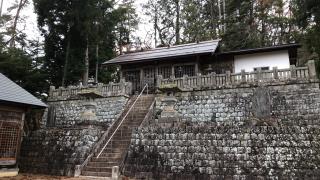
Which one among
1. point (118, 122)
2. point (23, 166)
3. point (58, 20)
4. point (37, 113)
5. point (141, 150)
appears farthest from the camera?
point (58, 20)

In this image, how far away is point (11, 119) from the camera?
13.2m

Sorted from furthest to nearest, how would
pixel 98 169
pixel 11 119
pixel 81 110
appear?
pixel 81 110
pixel 11 119
pixel 98 169

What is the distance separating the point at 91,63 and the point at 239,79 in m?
14.5

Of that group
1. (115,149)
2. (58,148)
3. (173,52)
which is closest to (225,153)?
(115,149)

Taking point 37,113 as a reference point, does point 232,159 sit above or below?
below

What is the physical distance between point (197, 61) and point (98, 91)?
6.65 metres

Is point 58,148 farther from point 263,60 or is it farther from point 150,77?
point 263,60

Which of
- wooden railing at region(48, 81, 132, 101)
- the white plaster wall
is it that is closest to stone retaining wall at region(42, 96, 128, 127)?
wooden railing at region(48, 81, 132, 101)

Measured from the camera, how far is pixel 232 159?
10297mm

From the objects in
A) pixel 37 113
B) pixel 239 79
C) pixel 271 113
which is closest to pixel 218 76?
pixel 239 79

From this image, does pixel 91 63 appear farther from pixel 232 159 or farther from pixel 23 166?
pixel 232 159

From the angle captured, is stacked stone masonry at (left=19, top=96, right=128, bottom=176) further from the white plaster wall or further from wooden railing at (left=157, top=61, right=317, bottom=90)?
the white plaster wall

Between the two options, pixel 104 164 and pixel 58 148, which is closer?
pixel 104 164

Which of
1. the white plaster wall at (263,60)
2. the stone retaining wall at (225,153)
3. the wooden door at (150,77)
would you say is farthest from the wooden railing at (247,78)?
the stone retaining wall at (225,153)
